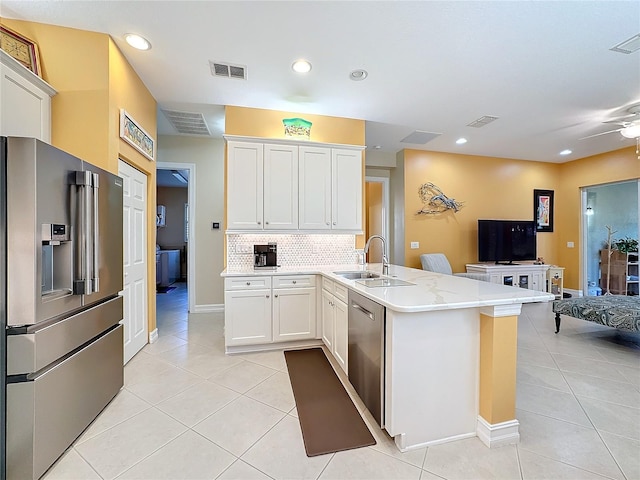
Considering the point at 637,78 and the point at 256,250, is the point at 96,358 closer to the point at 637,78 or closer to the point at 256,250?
the point at 256,250

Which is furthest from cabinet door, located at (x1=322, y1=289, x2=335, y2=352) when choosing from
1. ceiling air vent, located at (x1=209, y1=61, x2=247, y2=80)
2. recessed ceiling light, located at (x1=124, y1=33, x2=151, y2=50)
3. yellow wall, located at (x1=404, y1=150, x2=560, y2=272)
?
yellow wall, located at (x1=404, y1=150, x2=560, y2=272)

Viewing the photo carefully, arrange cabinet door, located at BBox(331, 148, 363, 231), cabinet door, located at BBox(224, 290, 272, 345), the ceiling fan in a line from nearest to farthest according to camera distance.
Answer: cabinet door, located at BBox(224, 290, 272, 345)
the ceiling fan
cabinet door, located at BBox(331, 148, 363, 231)

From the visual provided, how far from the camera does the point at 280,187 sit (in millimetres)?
3373

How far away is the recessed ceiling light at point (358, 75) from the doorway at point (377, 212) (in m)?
3.10

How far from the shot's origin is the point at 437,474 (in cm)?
148

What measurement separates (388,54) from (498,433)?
296 cm

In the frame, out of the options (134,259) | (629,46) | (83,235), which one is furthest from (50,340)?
(629,46)

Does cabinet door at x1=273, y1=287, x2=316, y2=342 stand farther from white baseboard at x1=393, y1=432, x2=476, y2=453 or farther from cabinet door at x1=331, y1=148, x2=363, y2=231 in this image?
white baseboard at x1=393, y1=432, x2=476, y2=453

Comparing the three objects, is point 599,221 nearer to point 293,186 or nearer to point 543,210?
point 543,210

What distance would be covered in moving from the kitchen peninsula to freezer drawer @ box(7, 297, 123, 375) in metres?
1.81

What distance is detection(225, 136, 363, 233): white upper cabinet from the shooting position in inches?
128

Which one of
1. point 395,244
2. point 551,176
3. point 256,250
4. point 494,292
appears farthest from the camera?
point 551,176

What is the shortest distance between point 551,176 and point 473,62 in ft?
16.8

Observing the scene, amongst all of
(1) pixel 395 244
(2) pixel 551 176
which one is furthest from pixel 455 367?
(2) pixel 551 176
